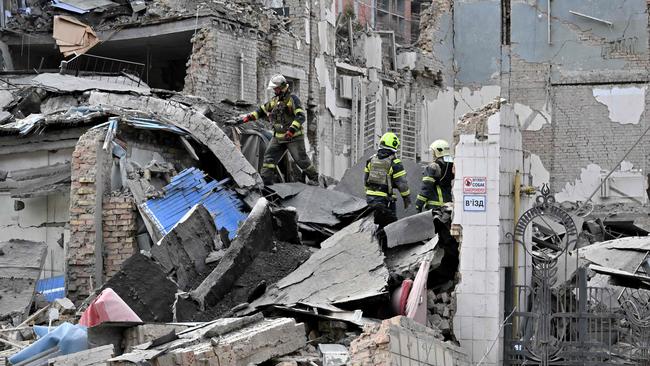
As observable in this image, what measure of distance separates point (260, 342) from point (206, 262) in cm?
288

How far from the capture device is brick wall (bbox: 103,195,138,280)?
12609 millimetres

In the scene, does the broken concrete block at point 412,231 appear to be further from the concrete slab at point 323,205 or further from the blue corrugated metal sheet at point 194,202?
Result: the blue corrugated metal sheet at point 194,202

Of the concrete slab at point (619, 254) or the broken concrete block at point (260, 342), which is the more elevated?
the concrete slab at point (619, 254)

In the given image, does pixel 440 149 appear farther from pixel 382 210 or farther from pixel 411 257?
pixel 411 257

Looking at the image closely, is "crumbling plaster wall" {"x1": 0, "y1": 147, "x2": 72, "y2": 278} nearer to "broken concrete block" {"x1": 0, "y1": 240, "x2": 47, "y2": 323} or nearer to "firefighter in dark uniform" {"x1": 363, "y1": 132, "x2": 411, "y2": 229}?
"broken concrete block" {"x1": 0, "y1": 240, "x2": 47, "y2": 323}

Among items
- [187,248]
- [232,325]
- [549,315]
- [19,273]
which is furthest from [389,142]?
[19,273]

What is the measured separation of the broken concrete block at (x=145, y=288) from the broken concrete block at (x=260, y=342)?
1.47 meters

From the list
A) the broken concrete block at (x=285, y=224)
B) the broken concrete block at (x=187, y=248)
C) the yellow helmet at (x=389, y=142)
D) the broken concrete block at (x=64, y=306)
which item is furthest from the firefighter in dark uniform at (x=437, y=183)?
the broken concrete block at (x=64, y=306)

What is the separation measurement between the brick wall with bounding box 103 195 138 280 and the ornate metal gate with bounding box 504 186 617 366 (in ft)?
15.1

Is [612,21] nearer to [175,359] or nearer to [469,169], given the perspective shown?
[469,169]

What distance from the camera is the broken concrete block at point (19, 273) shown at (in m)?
11.7

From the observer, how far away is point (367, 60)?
2389cm

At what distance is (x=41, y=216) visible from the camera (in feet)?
44.5

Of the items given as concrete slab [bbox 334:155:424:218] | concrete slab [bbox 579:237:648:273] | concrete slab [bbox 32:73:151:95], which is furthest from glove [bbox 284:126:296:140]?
concrete slab [bbox 579:237:648:273]
